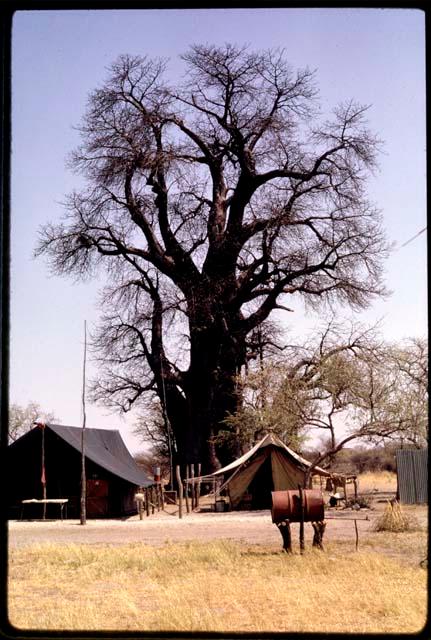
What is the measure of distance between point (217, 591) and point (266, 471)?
1722 cm

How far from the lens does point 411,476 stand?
26516 millimetres

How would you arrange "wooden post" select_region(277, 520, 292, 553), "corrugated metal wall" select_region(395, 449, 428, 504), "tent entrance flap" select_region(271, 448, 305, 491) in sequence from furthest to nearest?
"corrugated metal wall" select_region(395, 449, 428, 504)
"tent entrance flap" select_region(271, 448, 305, 491)
"wooden post" select_region(277, 520, 292, 553)

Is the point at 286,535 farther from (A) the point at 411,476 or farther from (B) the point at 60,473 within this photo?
(B) the point at 60,473

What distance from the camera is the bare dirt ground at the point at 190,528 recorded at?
1745 cm

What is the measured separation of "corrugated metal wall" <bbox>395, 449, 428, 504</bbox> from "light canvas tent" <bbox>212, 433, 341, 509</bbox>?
207 centimetres

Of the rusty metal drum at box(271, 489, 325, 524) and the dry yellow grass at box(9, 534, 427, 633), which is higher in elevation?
the rusty metal drum at box(271, 489, 325, 524)

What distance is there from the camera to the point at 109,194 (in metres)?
32.8

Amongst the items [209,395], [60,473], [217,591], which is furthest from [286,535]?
[209,395]

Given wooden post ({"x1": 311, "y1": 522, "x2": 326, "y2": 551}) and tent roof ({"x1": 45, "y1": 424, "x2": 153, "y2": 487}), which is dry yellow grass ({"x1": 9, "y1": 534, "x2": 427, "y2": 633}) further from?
tent roof ({"x1": 45, "y1": 424, "x2": 153, "y2": 487})

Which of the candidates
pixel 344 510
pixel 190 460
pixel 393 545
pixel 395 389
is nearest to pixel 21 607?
pixel 393 545

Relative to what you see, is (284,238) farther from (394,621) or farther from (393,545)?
(394,621)

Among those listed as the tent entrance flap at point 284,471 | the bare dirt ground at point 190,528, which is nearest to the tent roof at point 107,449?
the bare dirt ground at point 190,528

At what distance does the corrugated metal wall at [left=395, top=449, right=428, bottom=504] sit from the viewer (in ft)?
86.4

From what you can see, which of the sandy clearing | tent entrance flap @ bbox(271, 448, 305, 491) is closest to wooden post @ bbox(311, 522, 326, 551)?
the sandy clearing
